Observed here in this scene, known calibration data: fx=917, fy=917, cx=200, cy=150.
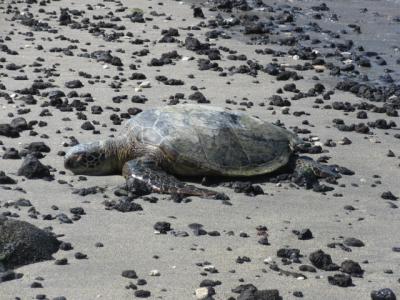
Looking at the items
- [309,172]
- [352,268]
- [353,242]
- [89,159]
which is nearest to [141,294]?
[352,268]

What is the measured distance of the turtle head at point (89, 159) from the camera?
9.98 metres

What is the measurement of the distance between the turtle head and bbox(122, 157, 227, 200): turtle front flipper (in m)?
0.36

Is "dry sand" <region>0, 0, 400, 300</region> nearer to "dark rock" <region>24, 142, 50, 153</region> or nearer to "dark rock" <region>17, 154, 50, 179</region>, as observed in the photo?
"dark rock" <region>17, 154, 50, 179</region>

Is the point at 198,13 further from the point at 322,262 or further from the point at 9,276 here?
the point at 9,276

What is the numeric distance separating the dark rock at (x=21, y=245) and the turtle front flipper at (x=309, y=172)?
11.1 ft

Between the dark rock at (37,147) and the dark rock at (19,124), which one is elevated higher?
the dark rock at (37,147)

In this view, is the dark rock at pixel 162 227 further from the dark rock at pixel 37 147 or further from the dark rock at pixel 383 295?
the dark rock at pixel 37 147

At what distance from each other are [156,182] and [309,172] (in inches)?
67.6

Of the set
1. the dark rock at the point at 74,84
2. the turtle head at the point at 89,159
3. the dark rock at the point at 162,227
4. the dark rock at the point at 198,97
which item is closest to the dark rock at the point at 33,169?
the turtle head at the point at 89,159

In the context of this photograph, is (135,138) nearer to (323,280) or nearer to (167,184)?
(167,184)

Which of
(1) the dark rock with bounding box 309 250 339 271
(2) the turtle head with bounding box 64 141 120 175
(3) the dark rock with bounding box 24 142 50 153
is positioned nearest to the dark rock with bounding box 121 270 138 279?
(1) the dark rock with bounding box 309 250 339 271

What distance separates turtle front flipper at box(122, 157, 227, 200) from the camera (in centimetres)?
938

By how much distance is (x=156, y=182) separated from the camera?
9.52 metres

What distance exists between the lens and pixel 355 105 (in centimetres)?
1359
